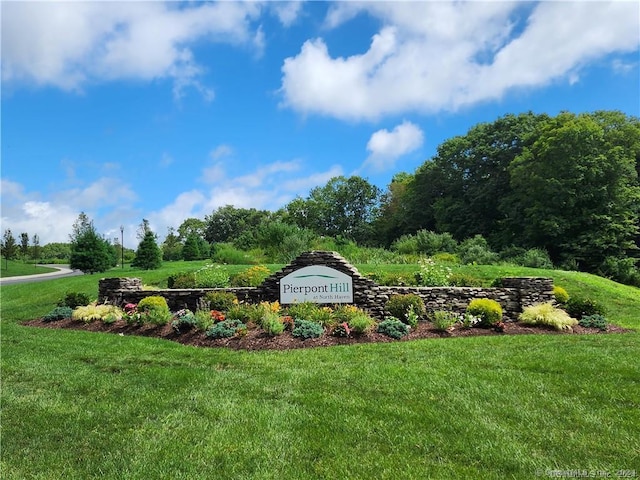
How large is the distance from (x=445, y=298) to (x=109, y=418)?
→ 778 centimetres

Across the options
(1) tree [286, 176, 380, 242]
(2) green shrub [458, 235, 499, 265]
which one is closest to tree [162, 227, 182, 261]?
(1) tree [286, 176, 380, 242]

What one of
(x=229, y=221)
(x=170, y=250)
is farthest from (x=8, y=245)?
(x=229, y=221)

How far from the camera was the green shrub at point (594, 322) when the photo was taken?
9.12 m

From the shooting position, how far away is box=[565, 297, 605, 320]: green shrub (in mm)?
9758

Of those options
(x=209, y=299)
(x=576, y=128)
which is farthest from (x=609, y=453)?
(x=576, y=128)

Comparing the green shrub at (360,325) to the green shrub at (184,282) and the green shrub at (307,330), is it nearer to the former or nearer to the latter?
the green shrub at (307,330)

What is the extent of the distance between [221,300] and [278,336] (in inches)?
105

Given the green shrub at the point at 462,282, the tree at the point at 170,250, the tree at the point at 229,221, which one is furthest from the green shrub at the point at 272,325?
the tree at the point at 229,221

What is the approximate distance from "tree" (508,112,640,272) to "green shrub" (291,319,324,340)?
22.2 m

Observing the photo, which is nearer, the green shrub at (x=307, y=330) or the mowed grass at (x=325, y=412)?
the mowed grass at (x=325, y=412)

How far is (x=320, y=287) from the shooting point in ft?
33.5

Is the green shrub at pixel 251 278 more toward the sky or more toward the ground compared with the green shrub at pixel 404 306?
more toward the sky

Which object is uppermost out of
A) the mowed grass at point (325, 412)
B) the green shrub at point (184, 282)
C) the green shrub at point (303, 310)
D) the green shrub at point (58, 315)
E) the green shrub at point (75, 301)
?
the green shrub at point (184, 282)

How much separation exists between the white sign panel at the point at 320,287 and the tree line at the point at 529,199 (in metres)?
9.17
